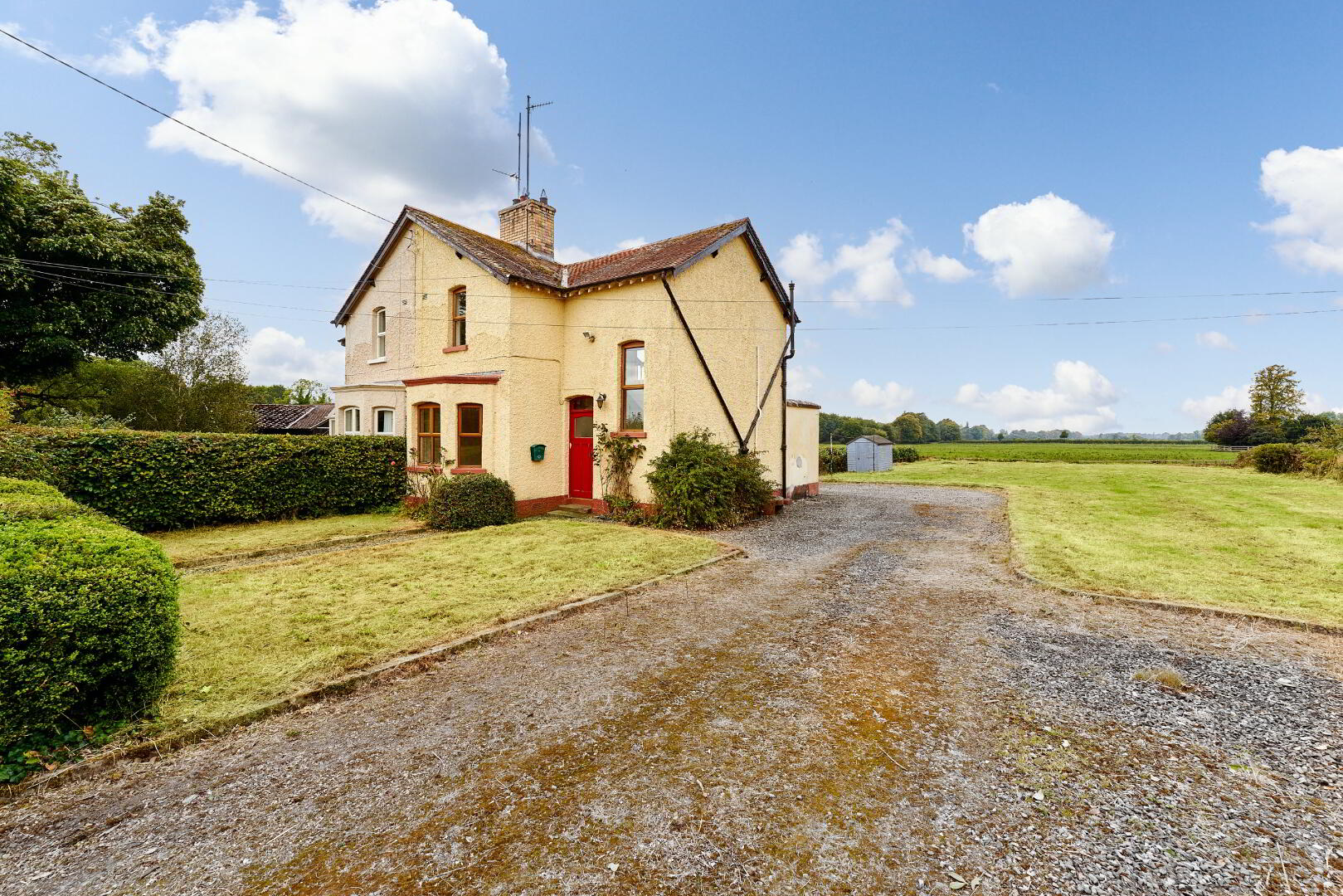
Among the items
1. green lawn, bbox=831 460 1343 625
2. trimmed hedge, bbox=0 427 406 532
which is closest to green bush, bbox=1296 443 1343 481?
green lawn, bbox=831 460 1343 625

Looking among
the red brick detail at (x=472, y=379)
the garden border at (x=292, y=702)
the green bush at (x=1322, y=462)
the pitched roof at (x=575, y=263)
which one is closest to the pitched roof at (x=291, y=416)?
the pitched roof at (x=575, y=263)

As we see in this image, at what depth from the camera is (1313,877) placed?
242cm

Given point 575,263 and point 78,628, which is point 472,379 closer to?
point 575,263

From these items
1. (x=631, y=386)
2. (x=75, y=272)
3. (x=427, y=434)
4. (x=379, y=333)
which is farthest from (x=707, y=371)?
(x=75, y=272)

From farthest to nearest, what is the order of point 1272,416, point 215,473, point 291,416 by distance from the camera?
point 1272,416 < point 291,416 < point 215,473

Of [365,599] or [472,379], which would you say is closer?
[365,599]

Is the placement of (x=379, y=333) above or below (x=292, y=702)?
above

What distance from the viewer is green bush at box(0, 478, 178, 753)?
301 cm

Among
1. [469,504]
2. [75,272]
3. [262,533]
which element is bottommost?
[262,533]

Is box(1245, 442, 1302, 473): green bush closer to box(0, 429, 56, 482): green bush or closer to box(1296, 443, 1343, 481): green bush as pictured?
box(1296, 443, 1343, 481): green bush

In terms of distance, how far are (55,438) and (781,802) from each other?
13.0 meters

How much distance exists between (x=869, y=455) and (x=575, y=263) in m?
20.0

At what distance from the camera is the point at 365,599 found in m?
6.31

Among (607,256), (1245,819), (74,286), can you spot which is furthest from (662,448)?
(74,286)
